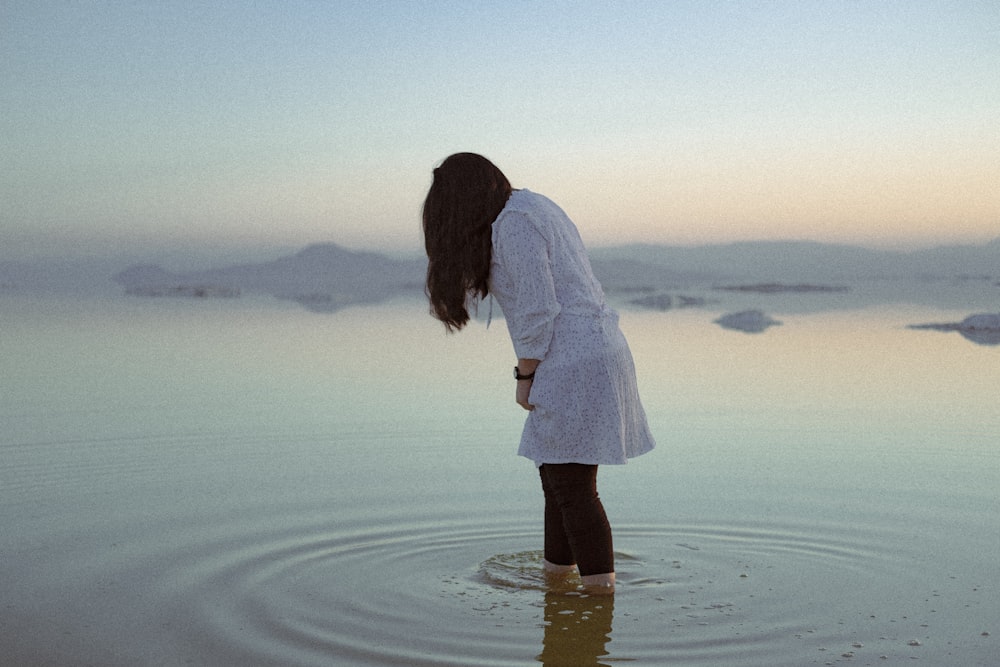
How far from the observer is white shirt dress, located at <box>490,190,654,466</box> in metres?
3.68

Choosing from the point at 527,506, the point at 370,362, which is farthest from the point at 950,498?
the point at 370,362

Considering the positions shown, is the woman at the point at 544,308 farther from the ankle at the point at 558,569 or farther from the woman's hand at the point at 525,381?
the ankle at the point at 558,569

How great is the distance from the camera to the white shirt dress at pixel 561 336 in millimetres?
3678

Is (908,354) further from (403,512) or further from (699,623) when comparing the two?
(699,623)

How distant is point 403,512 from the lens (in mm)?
5430

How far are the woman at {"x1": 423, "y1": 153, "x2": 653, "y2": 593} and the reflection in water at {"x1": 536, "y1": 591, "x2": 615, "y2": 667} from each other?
0.24 meters

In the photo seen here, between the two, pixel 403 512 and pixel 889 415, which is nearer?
pixel 403 512

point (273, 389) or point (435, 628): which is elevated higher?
point (273, 389)

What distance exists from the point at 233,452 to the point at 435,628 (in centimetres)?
357

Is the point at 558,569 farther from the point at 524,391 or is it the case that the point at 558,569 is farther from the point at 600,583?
the point at 524,391

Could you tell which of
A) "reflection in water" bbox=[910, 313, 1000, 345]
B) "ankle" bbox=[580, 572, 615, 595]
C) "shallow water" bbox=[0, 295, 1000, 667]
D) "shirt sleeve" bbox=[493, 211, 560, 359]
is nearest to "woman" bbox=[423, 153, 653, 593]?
"shirt sleeve" bbox=[493, 211, 560, 359]

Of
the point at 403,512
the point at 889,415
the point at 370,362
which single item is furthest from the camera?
the point at 370,362

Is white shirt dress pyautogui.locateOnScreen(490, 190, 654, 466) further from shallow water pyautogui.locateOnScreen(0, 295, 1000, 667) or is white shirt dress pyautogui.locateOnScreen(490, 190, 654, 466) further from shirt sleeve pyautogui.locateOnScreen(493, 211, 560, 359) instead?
shallow water pyautogui.locateOnScreen(0, 295, 1000, 667)

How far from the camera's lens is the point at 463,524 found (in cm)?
520
